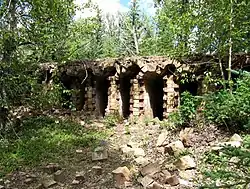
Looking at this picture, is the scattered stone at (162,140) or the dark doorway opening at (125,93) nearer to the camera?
the scattered stone at (162,140)

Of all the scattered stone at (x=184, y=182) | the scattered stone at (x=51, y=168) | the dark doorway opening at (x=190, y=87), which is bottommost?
the scattered stone at (x=51, y=168)

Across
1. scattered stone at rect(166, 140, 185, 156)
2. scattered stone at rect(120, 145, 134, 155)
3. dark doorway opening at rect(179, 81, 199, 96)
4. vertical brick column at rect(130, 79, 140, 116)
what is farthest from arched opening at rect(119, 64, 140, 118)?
scattered stone at rect(166, 140, 185, 156)

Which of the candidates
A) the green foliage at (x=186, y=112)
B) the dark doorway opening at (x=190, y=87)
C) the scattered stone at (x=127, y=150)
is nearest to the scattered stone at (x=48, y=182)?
the scattered stone at (x=127, y=150)

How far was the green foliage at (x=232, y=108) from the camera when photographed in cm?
595

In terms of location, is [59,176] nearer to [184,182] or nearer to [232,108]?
[184,182]

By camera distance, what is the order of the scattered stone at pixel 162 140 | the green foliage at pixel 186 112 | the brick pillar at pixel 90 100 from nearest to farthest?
the scattered stone at pixel 162 140, the green foliage at pixel 186 112, the brick pillar at pixel 90 100

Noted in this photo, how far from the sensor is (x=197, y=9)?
7.65m

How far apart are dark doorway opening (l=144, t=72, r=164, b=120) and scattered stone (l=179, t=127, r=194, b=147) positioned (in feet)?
10.3

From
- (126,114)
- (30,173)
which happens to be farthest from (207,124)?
(126,114)

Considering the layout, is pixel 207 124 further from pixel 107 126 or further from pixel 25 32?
pixel 25 32

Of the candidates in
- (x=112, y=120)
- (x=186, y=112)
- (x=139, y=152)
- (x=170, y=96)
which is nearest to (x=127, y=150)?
(x=139, y=152)

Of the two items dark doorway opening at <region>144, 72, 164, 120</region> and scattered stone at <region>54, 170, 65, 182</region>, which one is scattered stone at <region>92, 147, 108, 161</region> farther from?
dark doorway opening at <region>144, 72, 164, 120</region>

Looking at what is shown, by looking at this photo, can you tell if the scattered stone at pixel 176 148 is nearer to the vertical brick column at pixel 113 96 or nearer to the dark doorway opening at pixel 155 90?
the dark doorway opening at pixel 155 90

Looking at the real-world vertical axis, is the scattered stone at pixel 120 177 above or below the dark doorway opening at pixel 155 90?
below
